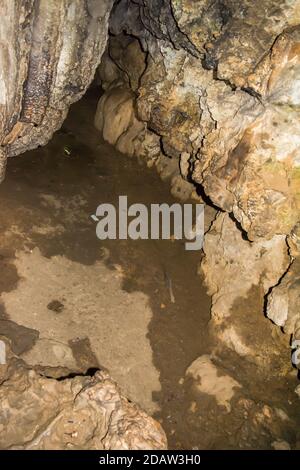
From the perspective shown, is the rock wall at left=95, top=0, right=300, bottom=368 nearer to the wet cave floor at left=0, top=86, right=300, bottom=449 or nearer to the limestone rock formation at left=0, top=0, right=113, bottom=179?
the wet cave floor at left=0, top=86, right=300, bottom=449

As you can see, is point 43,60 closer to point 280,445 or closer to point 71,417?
point 71,417

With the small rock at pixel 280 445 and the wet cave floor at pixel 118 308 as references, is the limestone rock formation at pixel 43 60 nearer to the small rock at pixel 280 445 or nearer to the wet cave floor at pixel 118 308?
the wet cave floor at pixel 118 308

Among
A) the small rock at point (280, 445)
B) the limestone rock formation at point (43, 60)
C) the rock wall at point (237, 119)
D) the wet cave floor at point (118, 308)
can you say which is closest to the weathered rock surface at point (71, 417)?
the wet cave floor at point (118, 308)

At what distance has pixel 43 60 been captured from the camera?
21.4 ft

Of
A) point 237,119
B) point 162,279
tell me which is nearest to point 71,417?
point 162,279

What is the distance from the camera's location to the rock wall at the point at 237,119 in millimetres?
5691

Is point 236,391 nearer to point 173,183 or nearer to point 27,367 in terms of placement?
point 27,367

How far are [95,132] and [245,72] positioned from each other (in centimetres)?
727

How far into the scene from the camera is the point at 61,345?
686cm

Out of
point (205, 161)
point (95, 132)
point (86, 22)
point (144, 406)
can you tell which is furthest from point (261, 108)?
point (95, 132)

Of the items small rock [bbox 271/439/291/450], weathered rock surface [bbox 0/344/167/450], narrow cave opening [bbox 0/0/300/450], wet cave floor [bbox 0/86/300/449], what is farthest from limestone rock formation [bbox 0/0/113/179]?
small rock [bbox 271/439/291/450]

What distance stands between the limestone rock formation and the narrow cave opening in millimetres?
38

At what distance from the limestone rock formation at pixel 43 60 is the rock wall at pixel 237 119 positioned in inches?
53.6

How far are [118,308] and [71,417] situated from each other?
3.73m
